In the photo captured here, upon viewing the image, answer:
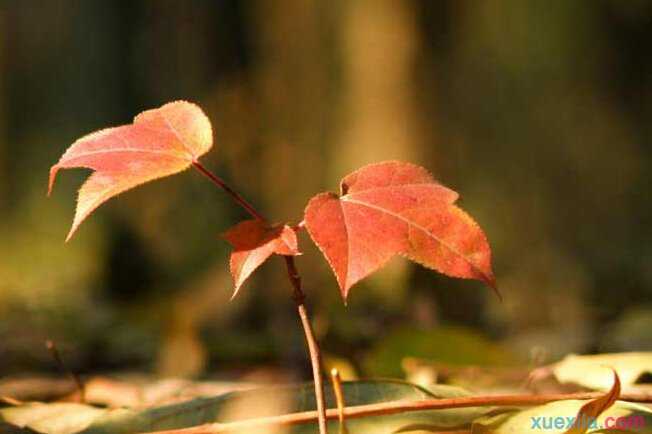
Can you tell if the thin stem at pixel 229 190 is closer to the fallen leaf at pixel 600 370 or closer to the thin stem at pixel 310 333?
the thin stem at pixel 310 333

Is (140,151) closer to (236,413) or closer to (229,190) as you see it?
(229,190)

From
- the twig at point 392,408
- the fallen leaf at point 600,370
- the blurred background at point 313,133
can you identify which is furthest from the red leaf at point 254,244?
the blurred background at point 313,133

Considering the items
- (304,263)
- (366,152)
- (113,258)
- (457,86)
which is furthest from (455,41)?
(113,258)

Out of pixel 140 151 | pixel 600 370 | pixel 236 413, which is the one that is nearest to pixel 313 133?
pixel 600 370

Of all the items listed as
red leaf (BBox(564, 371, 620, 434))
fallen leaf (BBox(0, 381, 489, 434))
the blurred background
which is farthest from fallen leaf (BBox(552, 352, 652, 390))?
the blurred background

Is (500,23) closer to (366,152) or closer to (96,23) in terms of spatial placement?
(366,152)

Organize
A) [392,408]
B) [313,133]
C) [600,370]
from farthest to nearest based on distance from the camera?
[313,133] < [600,370] < [392,408]

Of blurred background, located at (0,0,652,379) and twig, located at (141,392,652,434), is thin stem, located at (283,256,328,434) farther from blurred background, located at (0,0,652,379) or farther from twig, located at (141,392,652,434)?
blurred background, located at (0,0,652,379)
